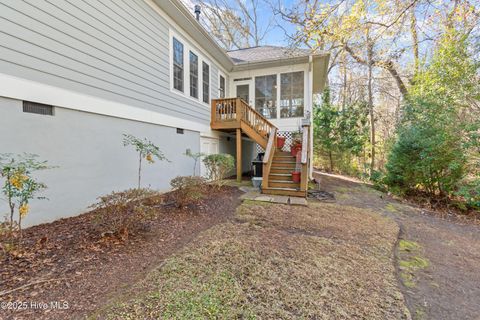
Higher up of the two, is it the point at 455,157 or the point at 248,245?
the point at 455,157

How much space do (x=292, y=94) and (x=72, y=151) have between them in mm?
8457

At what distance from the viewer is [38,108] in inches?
129

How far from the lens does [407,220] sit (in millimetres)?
4820


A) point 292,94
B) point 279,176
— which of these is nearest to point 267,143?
point 279,176

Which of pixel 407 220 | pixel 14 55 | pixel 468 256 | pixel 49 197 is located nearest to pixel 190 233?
pixel 49 197

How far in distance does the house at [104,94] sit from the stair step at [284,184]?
4.6 inches

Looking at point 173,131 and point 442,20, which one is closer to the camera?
point 442,20

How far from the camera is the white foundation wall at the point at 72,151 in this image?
3.02m

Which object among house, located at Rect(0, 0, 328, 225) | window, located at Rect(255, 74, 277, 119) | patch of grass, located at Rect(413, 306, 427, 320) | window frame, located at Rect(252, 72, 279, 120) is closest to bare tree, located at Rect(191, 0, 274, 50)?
window frame, located at Rect(252, 72, 279, 120)

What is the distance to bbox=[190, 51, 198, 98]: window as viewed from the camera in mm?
7368

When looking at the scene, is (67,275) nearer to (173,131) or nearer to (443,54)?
(173,131)

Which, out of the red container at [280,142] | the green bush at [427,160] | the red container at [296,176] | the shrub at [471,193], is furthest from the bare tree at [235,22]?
the shrub at [471,193]

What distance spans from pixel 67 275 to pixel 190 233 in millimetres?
1616

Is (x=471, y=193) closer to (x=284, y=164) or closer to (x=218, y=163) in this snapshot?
(x=284, y=164)
